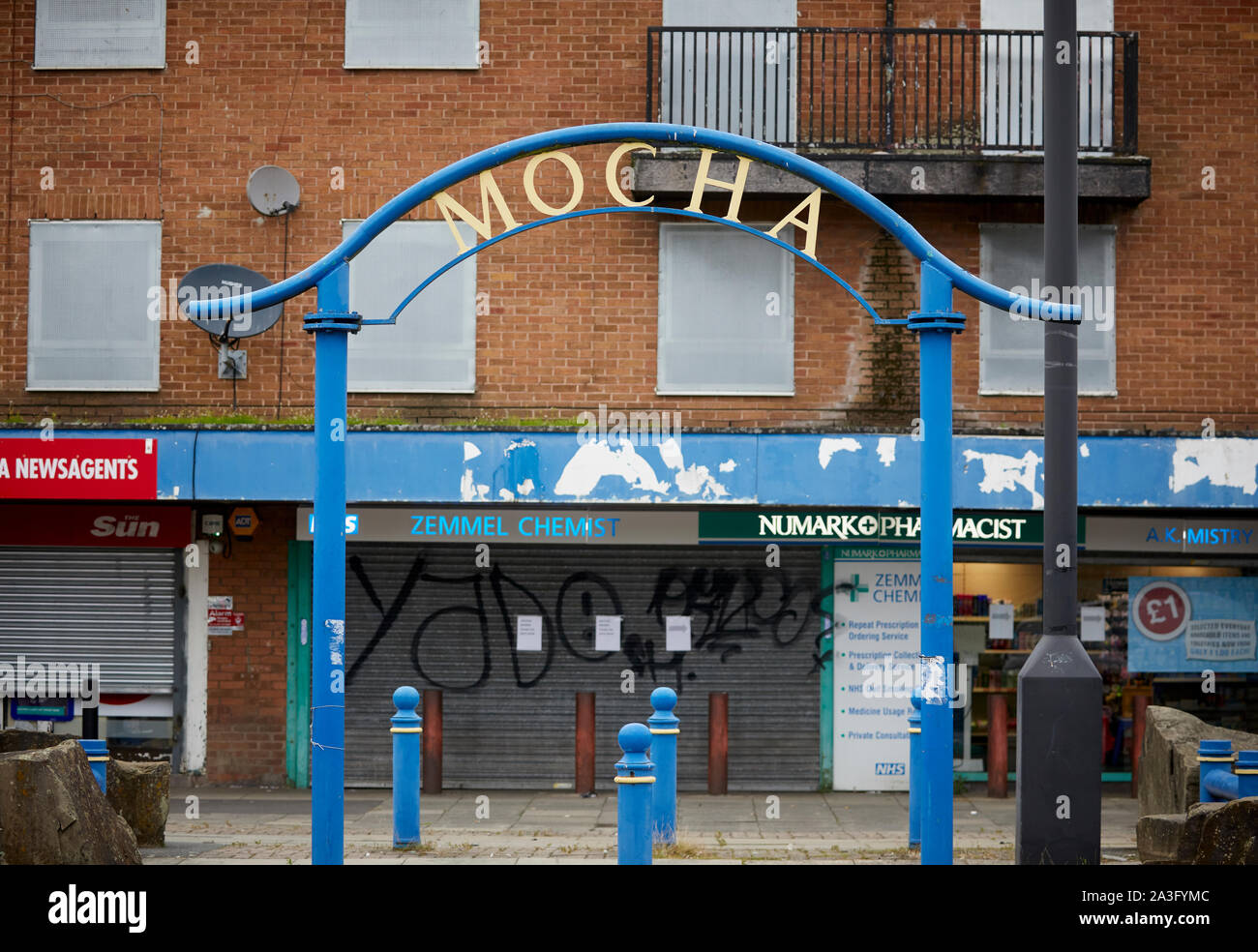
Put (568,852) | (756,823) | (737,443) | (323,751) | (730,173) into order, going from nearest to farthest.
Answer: (323,751) → (568,852) → (756,823) → (737,443) → (730,173)

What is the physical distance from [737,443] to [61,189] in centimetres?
784

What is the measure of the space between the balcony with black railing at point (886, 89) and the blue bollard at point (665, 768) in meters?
6.50

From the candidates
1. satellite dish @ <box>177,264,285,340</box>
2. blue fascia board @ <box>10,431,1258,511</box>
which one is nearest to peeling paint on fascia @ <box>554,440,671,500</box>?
blue fascia board @ <box>10,431,1258,511</box>

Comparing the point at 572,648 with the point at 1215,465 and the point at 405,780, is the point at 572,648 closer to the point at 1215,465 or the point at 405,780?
the point at 405,780

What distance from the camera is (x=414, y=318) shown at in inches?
572

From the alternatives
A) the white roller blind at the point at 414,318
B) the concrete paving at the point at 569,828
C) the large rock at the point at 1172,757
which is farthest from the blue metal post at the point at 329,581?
the large rock at the point at 1172,757

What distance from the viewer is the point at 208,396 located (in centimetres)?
1462

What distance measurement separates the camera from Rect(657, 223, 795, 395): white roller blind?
14.4 m

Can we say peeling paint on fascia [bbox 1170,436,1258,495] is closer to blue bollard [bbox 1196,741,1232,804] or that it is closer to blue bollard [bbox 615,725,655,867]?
blue bollard [bbox 1196,741,1232,804]

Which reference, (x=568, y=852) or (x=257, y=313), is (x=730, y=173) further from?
(x=568, y=852)

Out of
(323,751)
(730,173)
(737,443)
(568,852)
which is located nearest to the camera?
(323,751)

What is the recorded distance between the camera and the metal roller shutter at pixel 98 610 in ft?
48.1

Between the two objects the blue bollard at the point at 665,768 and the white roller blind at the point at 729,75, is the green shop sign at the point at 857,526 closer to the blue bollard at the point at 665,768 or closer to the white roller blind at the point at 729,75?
the blue bollard at the point at 665,768

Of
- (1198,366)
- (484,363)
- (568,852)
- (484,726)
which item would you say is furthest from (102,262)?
(1198,366)
